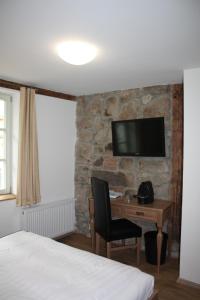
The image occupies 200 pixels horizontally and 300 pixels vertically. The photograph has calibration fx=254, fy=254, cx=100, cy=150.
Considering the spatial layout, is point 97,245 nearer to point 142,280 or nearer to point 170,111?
point 142,280

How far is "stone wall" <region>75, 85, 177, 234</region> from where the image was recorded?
3455 millimetres

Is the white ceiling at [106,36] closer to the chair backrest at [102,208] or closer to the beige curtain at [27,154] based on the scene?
the beige curtain at [27,154]

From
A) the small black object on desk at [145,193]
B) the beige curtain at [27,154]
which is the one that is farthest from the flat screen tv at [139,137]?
the beige curtain at [27,154]

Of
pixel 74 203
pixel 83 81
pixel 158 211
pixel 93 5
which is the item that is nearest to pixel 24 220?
pixel 74 203

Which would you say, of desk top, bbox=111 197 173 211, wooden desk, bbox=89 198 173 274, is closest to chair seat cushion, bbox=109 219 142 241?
wooden desk, bbox=89 198 173 274

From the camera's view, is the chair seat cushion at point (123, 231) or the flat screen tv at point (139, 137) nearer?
the chair seat cushion at point (123, 231)

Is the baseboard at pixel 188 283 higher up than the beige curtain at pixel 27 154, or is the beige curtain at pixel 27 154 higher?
the beige curtain at pixel 27 154

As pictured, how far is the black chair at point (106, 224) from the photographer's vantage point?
304cm

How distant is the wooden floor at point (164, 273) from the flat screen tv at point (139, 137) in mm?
1400

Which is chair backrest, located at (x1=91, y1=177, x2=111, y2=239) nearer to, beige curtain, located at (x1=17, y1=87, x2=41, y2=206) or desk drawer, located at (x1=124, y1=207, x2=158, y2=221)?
desk drawer, located at (x1=124, y1=207, x2=158, y2=221)

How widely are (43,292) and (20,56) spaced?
2000mm

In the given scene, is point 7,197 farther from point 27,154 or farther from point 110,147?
point 110,147

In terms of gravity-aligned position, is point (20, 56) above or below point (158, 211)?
above

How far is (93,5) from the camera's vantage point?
1493 mm
